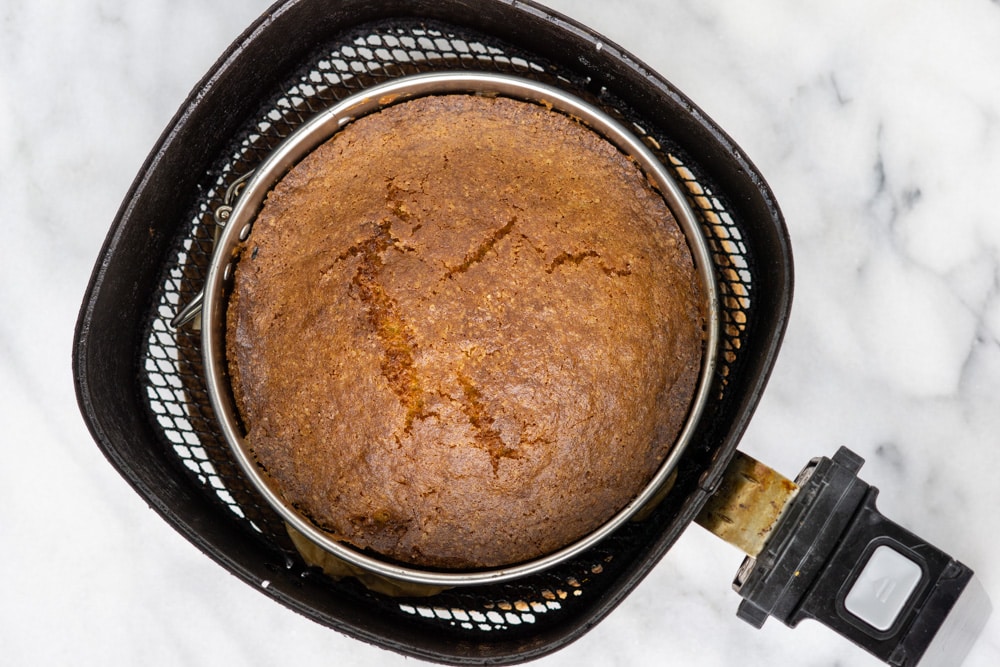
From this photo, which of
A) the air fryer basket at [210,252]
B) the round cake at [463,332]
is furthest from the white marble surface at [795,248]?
the round cake at [463,332]

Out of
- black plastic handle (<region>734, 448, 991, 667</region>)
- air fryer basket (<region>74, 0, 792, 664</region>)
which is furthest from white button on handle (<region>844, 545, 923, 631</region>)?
air fryer basket (<region>74, 0, 792, 664</region>)

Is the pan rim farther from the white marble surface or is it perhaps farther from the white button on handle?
the white marble surface

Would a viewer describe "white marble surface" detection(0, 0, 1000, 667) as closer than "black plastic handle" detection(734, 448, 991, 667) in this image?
No

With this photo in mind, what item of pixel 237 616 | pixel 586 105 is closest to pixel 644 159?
pixel 586 105

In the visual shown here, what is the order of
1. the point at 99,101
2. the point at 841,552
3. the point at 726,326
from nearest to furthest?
the point at 841,552 < the point at 726,326 < the point at 99,101

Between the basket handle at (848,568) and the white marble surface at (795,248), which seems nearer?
the basket handle at (848,568)

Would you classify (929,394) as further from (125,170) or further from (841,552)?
(125,170)

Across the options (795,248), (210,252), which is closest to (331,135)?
(210,252)

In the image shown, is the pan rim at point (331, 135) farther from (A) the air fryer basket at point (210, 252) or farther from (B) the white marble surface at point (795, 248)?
(B) the white marble surface at point (795, 248)
